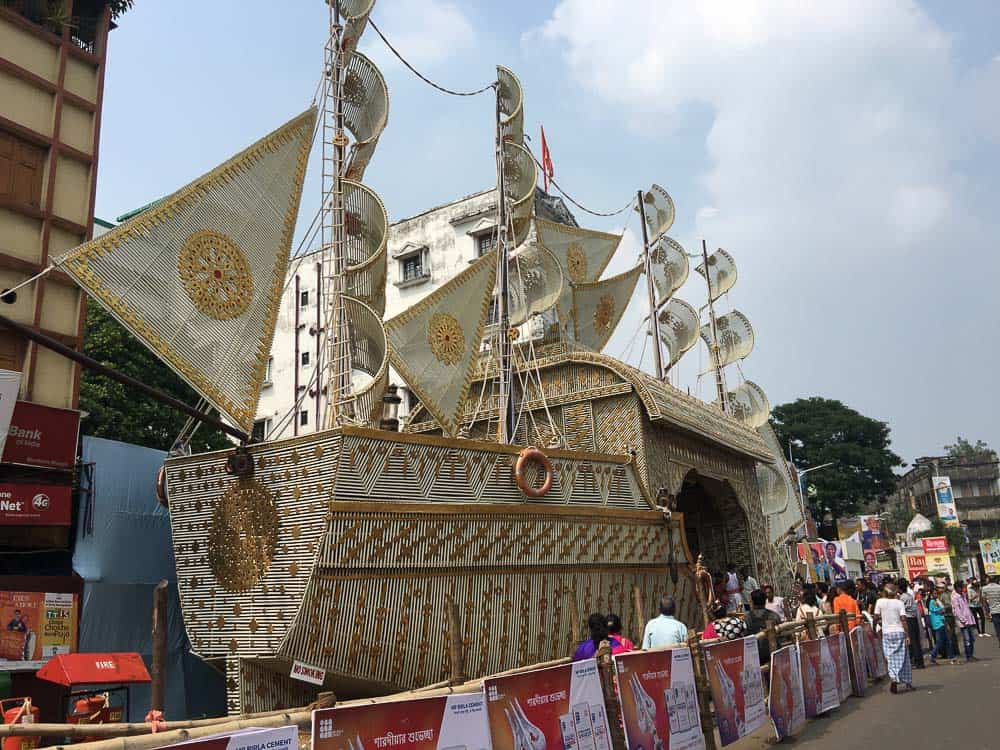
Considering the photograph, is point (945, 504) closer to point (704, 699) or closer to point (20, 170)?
point (704, 699)

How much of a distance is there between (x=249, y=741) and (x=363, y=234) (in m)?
10.3

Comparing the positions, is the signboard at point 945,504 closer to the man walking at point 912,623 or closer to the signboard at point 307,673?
the man walking at point 912,623

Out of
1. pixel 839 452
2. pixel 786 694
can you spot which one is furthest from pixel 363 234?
pixel 839 452

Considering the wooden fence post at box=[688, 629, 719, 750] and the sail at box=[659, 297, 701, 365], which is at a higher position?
the sail at box=[659, 297, 701, 365]

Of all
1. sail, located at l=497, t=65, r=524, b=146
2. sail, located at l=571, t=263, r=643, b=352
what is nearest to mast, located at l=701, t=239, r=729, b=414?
sail, located at l=571, t=263, r=643, b=352

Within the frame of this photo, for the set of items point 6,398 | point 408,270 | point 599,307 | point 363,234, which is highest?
point 408,270

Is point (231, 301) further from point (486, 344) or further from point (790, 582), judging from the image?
point (790, 582)

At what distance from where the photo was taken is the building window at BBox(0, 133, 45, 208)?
468 inches

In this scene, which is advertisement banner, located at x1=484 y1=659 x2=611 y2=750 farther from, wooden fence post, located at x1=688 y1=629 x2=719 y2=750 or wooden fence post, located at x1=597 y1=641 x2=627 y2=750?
wooden fence post, located at x1=688 y1=629 x2=719 y2=750

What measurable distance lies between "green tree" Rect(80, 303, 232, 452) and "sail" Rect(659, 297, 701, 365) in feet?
46.6

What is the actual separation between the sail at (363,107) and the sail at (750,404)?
69.8 feet

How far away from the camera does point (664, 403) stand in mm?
16484

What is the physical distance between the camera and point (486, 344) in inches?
848

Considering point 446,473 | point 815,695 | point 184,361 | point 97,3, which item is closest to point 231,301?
point 184,361
